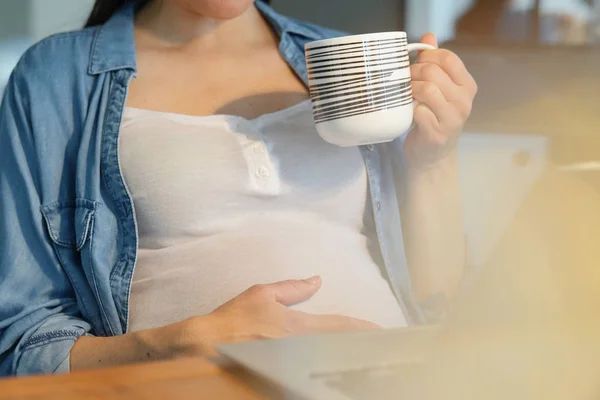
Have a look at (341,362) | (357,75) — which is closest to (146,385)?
(341,362)

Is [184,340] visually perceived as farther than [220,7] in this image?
No

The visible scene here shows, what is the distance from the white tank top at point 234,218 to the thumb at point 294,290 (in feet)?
0.08

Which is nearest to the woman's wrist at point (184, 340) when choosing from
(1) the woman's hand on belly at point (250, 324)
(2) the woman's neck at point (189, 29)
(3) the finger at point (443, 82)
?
(1) the woman's hand on belly at point (250, 324)

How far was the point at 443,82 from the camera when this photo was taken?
2.81ft

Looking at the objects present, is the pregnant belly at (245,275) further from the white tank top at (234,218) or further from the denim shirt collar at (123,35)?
the denim shirt collar at (123,35)

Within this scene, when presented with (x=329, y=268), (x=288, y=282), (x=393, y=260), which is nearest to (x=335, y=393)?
(x=288, y=282)

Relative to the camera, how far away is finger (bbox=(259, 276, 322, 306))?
78 centimetres

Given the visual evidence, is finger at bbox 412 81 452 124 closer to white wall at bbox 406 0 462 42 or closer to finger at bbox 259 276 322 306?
finger at bbox 259 276 322 306

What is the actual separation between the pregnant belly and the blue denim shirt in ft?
0.09

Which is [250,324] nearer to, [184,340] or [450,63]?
[184,340]

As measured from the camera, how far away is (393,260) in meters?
1.01

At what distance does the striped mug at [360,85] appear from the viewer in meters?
0.78

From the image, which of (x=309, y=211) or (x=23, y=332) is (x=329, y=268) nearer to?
(x=309, y=211)

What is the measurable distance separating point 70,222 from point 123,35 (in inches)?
10.0
